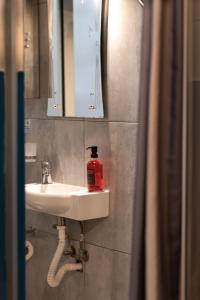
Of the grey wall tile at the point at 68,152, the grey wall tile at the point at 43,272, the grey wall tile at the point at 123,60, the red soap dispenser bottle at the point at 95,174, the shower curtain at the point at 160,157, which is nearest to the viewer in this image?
the shower curtain at the point at 160,157

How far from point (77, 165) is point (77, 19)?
62cm

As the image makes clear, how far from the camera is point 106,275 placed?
202 cm

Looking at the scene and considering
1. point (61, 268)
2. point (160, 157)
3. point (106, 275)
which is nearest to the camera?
point (160, 157)

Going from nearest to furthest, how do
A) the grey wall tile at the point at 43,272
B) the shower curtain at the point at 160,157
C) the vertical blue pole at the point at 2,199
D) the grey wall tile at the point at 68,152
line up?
1. the vertical blue pole at the point at 2,199
2. the shower curtain at the point at 160,157
3. the grey wall tile at the point at 68,152
4. the grey wall tile at the point at 43,272

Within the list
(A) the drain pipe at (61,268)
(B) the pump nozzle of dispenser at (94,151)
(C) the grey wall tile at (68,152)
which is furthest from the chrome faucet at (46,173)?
(B) the pump nozzle of dispenser at (94,151)

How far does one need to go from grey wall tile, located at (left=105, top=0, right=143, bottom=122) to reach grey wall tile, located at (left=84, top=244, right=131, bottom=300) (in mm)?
559

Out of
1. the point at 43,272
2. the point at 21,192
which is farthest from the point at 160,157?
the point at 43,272

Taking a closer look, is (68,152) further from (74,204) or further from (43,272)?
(43,272)

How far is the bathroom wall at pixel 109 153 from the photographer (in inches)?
74.0

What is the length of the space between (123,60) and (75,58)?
0.28m

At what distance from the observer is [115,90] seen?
1938 mm

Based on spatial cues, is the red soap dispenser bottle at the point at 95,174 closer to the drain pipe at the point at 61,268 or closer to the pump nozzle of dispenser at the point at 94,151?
the pump nozzle of dispenser at the point at 94,151

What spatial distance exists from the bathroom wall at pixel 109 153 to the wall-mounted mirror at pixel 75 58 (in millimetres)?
49

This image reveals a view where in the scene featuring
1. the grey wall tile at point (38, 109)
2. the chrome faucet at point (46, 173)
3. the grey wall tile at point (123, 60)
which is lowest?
the chrome faucet at point (46, 173)
